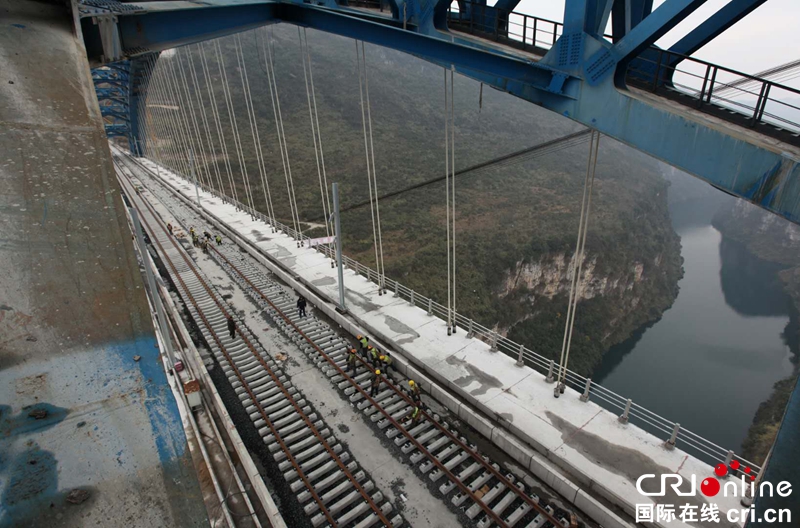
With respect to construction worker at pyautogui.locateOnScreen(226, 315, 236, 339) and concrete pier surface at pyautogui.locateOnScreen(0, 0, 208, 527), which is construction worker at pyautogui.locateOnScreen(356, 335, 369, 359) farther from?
concrete pier surface at pyautogui.locateOnScreen(0, 0, 208, 527)

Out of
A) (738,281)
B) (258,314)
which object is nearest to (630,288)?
(738,281)

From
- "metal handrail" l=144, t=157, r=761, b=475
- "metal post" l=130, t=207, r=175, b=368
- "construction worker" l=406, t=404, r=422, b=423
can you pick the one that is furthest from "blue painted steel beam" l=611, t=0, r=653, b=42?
"metal post" l=130, t=207, r=175, b=368

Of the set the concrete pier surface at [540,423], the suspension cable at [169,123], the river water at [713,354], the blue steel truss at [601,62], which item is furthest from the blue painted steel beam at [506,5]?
the suspension cable at [169,123]

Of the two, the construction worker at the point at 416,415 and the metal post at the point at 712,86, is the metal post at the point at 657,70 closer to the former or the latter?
the metal post at the point at 712,86

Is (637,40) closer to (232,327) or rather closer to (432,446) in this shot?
(432,446)

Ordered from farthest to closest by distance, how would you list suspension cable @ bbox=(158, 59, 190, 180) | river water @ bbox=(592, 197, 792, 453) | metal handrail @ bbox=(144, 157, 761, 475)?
suspension cable @ bbox=(158, 59, 190, 180)
river water @ bbox=(592, 197, 792, 453)
metal handrail @ bbox=(144, 157, 761, 475)
